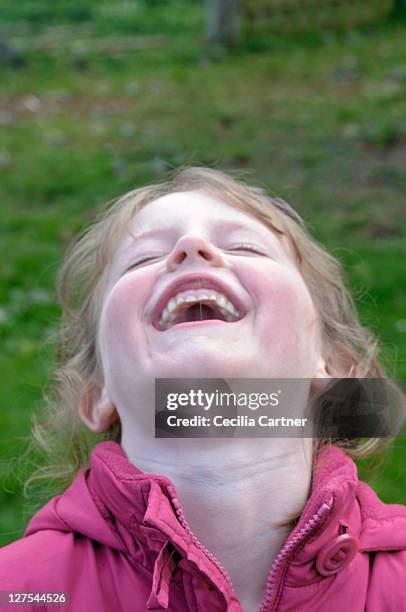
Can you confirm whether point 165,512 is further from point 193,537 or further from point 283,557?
point 283,557

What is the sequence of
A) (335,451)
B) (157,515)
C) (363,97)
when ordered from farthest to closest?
(363,97) → (335,451) → (157,515)

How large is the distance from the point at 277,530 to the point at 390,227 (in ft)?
10.1

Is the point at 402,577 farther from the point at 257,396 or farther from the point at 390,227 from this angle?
the point at 390,227

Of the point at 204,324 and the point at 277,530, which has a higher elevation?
the point at 204,324

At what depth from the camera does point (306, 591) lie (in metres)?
1.61

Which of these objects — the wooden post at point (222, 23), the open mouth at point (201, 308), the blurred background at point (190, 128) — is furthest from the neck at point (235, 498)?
the wooden post at point (222, 23)

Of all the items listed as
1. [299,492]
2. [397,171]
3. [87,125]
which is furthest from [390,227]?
[299,492]

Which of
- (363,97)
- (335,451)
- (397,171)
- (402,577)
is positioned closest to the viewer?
(402,577)

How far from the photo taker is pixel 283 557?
1587 mm

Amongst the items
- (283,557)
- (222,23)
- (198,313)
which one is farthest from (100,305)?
(222,23)

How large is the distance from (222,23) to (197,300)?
682cm

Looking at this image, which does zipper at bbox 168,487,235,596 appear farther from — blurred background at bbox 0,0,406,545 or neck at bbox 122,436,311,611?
blurred background at bbox 0,0,406,545

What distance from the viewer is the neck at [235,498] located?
166 cm

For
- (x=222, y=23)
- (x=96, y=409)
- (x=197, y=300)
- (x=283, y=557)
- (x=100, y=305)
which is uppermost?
(x=222, y=23)
